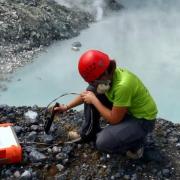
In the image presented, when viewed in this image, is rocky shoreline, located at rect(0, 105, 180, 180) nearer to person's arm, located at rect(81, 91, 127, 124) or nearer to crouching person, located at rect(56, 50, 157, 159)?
crouching person, located at rect(56, 50, 157, 159)

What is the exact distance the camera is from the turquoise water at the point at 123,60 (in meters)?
7.13

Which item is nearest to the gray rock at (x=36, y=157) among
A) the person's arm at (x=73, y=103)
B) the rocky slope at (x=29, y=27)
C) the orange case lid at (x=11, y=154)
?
the orange case lid at (x=11, y=154)

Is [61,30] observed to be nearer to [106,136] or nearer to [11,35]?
[11,35]

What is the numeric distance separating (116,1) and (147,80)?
14.4ft

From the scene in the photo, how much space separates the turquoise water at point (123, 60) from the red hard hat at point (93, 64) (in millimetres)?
2968

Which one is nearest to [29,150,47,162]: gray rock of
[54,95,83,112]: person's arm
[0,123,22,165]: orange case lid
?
[0,123,22,165]: orange case lid

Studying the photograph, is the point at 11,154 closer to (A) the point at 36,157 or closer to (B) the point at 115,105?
(A) the point at 36,157

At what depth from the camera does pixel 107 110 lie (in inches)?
163

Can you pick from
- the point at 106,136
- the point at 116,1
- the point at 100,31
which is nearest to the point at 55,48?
the point at 100,31

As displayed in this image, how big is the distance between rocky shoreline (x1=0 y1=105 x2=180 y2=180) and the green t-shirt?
1.87 ft

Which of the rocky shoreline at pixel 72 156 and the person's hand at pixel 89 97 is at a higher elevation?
the person's hand at pixel 89 97

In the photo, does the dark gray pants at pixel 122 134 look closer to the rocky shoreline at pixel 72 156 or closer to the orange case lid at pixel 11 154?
the rocky shoreline at pixel 72 156

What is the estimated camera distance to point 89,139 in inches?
186

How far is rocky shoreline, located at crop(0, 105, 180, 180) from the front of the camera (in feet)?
14.2
